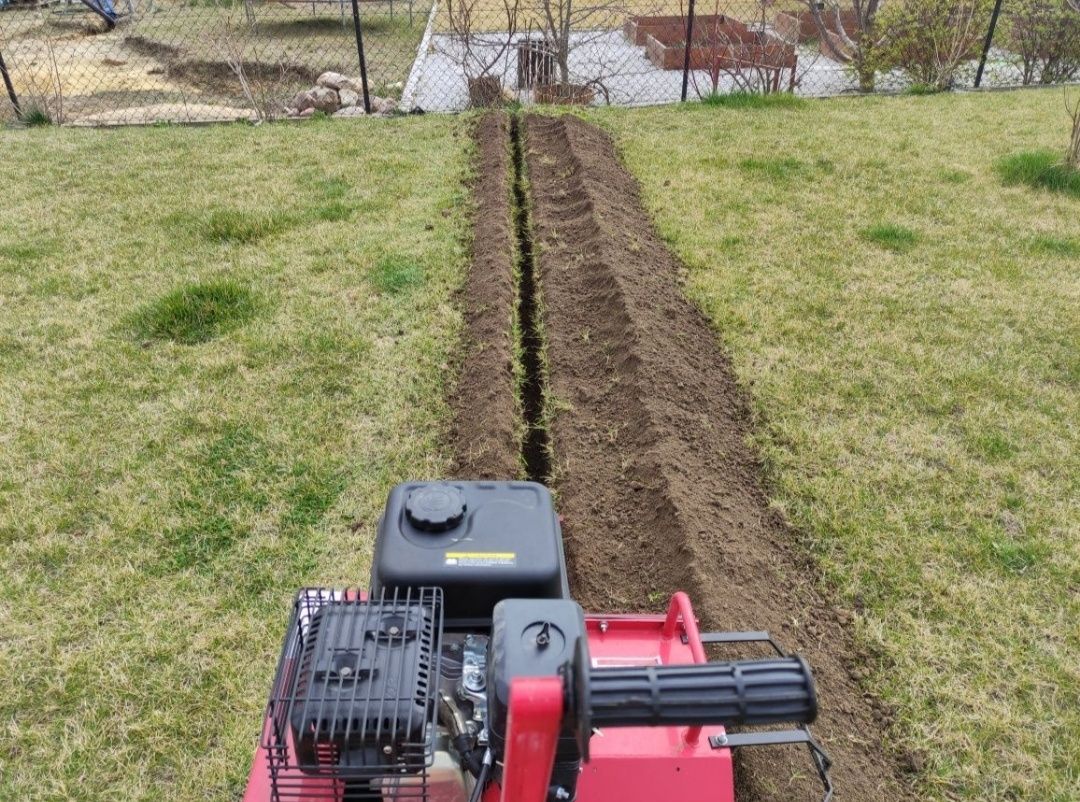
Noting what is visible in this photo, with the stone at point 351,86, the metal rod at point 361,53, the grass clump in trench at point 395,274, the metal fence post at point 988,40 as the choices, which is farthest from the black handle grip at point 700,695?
the stone at point 351,86

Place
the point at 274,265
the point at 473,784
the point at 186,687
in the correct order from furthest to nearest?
the point at 274,265, the point at 186,687, the point at 473,784

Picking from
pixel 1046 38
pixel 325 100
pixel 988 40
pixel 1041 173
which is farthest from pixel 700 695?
pixel 1046 38

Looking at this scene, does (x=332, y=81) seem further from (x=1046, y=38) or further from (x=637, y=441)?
(x=637, y=441)

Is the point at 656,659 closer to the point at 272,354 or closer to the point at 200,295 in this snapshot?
the point at 272,354

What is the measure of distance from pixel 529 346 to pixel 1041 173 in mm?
4409

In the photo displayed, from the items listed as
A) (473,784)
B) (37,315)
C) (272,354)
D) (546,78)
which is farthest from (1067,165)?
(37,315)

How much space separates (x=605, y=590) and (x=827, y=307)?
7.67ft

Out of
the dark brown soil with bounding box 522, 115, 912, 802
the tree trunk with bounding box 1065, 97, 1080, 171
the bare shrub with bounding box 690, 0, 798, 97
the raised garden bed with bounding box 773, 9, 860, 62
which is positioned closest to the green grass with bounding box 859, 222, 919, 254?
the dark brown soil with bounding box 522, 115, 912, 802

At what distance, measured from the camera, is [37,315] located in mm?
4238

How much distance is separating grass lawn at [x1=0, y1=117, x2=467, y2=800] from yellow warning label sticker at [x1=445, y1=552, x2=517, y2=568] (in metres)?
0.99

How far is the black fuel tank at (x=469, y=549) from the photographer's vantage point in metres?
1.64

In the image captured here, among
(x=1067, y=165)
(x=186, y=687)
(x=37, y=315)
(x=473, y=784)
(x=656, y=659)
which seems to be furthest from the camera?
(x=1067, y=165)

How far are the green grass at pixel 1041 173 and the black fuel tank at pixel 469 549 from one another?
18.9 ft

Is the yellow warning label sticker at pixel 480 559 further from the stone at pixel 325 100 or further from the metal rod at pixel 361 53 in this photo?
the stone at pixel 325 100
